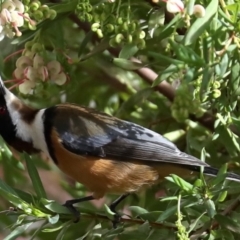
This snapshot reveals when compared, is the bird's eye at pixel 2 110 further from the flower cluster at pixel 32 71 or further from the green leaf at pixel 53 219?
the green leaf at pixel 53 219

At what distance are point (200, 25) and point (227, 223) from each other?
0.26 m

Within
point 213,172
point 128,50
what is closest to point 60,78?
point 128,50

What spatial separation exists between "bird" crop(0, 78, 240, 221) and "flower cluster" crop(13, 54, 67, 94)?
0.40ft

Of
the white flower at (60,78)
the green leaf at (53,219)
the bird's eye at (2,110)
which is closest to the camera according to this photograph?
the green leaf at (53,219)

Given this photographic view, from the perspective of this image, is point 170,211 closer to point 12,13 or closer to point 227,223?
point 227,223

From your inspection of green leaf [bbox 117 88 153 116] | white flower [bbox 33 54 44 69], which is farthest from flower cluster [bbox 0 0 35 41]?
green leaf [bbox 117 88 153 116]

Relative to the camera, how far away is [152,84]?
81 cm

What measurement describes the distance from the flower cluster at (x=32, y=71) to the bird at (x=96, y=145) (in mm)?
120

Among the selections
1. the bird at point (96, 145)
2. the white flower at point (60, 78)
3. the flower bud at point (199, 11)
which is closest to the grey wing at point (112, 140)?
the bird at point (96, 145)

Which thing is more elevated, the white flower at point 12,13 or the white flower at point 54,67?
the white flower at point 12,13

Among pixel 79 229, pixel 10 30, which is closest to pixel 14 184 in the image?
pixel 79 229

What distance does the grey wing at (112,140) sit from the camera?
3.16 feet

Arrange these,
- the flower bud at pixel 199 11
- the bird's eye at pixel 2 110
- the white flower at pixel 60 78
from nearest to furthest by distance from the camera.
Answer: the flower bud at pixel 199 11 < the white flower at pixel 60 78 < the bird's eye at pixel 2 110

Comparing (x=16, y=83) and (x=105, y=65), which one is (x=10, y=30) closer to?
(x=16, y=83)
